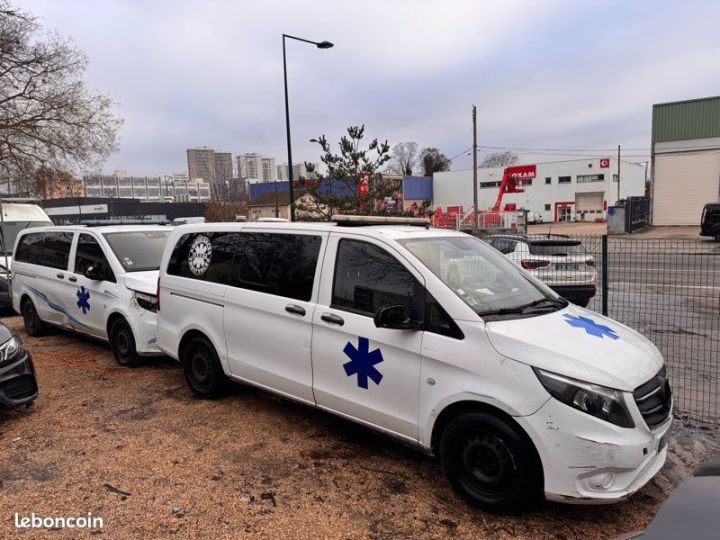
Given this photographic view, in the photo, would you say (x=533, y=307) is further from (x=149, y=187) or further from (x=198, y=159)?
(x=149, y=187)

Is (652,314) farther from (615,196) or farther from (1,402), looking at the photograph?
(615,196)

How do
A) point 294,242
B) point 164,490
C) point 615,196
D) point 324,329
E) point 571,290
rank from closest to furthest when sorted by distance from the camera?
1. point 164,490
2. point 324,329
3. point 294,242
4. point 571,290
5. point 615,196

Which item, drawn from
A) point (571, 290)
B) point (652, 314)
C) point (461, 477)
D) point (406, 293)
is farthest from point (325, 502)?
point (652, 314)

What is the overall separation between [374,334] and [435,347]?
19.3 inches

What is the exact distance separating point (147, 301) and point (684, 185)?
38.8 meters

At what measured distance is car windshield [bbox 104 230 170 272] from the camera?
21.6 ft

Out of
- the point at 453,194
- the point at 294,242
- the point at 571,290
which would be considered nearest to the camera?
the point at 294,242

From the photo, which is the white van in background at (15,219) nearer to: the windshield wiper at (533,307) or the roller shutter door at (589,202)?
the windshield wiper at (533,307)

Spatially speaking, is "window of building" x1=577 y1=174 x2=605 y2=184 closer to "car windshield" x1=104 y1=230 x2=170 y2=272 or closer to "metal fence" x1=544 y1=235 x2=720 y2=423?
"metal fence" x1=544 y1=235 x2=720 y2=423

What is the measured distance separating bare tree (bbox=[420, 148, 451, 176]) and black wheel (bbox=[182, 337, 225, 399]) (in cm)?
8528

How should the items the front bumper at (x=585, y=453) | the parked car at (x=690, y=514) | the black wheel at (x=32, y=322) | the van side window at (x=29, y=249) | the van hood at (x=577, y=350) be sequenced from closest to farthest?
the parked car at (x=690, y=514) → the front bumper at (x=585, y=453) → the van hood at (x=577, y=350) → the van side window at (x=29, y=249) → the black wheel at (x=32, y=322)

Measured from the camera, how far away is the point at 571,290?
7625 millimetres

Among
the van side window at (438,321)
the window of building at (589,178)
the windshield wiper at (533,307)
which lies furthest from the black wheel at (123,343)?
the window of building at (589,178)

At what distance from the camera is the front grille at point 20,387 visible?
14.3ft
